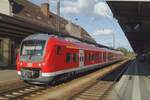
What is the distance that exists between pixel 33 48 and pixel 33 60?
2.67ft

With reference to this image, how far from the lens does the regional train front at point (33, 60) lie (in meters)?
18.6

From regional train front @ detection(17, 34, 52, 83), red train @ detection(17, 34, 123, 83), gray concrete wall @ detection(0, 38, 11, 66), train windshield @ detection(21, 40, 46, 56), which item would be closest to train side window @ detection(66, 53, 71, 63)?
red train @ detection(17, 34, 123, 83)

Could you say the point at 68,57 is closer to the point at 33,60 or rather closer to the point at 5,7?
the point at 33,60

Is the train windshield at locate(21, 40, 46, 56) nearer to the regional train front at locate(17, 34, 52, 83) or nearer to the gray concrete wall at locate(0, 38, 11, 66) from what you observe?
the regional train front at locate(17, 34, 52, 83)

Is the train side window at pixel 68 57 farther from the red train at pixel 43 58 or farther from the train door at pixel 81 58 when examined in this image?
the train door at pixel 81 58

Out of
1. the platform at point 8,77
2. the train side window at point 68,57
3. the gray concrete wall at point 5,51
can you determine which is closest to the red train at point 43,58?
the train side window at point 68,57

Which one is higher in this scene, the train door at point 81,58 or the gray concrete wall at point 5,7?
the gray concrete wall at point 5,7

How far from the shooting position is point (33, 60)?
746 inches

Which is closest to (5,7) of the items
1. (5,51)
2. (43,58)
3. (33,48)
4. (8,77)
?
(5,51)

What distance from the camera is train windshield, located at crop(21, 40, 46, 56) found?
19.2 metres

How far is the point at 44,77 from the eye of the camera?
18500mm

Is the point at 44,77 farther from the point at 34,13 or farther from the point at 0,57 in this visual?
the point at 34,13

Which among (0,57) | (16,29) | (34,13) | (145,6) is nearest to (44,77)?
(145,6)

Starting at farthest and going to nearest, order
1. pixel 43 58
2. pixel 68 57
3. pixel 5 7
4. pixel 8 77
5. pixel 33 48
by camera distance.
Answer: pixel 5 7 < pixel 8 77 < pixel 68 57 < pixel 33 48 < pixel 43 58
